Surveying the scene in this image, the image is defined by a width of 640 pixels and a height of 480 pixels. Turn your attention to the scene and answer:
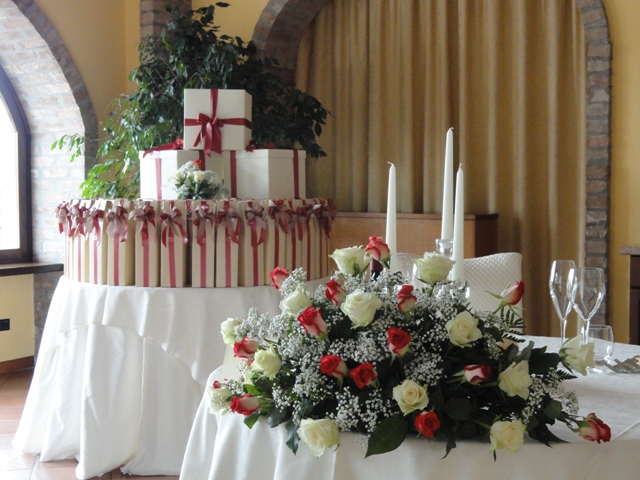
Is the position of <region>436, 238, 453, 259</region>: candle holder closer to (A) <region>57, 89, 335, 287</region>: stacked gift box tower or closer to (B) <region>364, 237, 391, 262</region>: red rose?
(B) <region>364, 237, 391, 262</region>: red rose

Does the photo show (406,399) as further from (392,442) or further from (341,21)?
(341,21)

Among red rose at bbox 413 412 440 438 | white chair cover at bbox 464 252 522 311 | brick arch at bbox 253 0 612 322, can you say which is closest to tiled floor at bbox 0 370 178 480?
white chair cover at bbox 464 252 522 311

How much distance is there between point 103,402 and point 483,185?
2643mm

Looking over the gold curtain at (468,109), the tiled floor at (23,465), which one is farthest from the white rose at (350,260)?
the gold curtain at (468,109)

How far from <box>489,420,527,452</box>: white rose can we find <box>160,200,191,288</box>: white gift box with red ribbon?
2079 mm

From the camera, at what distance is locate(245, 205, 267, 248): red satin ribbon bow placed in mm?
3152

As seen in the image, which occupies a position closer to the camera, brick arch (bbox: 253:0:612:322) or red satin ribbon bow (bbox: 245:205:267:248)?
red satin ribbon bow (bbox: 245:205:267:248)

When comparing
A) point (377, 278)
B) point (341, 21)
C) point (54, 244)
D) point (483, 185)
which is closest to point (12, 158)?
point (54, 244)

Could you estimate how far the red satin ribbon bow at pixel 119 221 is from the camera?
3107 millimetres

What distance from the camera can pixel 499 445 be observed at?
1.19 metres

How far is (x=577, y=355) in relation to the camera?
4.26 ft

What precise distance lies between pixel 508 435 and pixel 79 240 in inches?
96.6

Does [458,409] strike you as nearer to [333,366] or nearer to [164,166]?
[333,366]

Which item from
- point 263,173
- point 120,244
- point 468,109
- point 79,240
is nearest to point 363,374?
point 120,244
